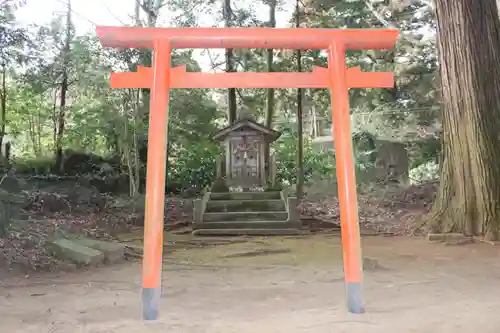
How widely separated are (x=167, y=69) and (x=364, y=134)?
12451 mm

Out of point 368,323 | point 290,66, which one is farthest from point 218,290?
point 290,66

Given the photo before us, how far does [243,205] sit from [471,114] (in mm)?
4981

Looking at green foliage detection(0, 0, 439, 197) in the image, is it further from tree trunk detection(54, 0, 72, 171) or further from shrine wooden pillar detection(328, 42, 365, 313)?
shrine wooden pillar detection(328, 42, 365, 313)

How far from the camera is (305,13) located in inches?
547

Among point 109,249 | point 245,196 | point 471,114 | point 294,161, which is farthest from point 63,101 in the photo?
point 471,114

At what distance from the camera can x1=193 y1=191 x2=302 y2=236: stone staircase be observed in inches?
350

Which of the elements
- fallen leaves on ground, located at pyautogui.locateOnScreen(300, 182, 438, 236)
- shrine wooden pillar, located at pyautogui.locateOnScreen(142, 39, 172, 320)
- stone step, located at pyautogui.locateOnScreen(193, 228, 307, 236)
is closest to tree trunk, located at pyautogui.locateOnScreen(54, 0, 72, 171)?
stone step, located at pyautogui.locateOnScreen(193, 228, 307, 236)

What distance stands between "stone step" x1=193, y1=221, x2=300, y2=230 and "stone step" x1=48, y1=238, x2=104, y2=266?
12.7 feet

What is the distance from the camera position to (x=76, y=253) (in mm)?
5191

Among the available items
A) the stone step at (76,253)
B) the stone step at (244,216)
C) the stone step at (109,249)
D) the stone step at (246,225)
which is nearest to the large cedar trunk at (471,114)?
the stone step at (246,225)

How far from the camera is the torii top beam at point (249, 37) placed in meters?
3.50

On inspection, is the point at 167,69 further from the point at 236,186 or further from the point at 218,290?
the point at 236,186

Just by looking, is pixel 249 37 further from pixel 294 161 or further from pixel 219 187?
pixel 294 161

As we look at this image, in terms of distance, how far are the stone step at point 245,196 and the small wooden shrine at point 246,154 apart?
62 cm
